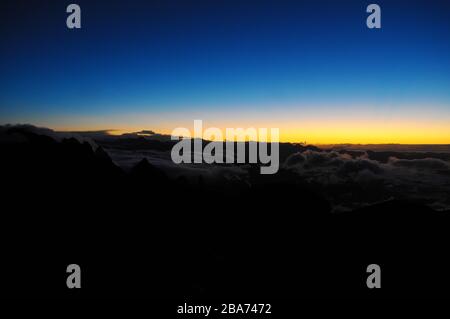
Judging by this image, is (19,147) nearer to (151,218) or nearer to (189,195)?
(151,218)

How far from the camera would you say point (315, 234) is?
11081 cm

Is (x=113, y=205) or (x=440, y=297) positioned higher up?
(x=113, y=205)

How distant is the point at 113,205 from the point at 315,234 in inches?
2887

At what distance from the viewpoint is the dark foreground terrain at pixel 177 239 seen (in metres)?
61.8

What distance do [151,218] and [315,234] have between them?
201 feet

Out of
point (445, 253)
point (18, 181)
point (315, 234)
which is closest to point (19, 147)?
point (18, 181)

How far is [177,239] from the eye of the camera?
92.9 meters

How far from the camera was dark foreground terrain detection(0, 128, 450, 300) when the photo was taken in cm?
6175

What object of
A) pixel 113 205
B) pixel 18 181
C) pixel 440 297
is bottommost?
pixel 440 297

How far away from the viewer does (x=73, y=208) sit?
70.7 metres
